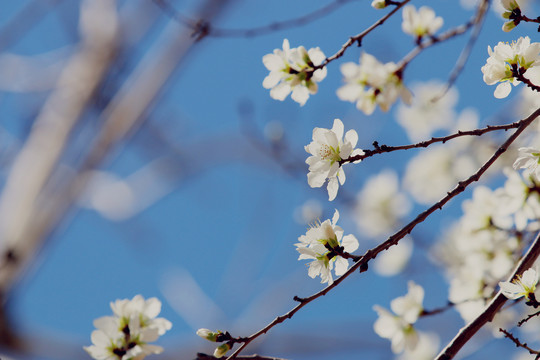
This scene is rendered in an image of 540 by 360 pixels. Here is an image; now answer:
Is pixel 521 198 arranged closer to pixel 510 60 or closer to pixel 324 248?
pixel 510 60

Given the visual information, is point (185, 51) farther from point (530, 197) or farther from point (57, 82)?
point (530, 197)

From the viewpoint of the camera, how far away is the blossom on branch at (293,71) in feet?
4.15

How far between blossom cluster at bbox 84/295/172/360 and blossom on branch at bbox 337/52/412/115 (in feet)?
2.51

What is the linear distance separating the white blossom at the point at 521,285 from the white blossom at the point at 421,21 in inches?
31.5

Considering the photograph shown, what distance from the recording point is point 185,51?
11.9ft

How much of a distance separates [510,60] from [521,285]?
0.41 m

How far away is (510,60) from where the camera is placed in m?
0.99

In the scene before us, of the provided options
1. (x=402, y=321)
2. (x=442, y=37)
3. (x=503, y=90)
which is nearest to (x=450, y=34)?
(x=442, y=37)

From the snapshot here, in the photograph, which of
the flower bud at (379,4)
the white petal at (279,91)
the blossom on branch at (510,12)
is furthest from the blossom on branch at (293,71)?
the blossom on branch at (510,12)

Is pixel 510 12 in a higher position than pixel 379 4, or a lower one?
lower

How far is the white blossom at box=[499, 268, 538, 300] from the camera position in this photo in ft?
3.01

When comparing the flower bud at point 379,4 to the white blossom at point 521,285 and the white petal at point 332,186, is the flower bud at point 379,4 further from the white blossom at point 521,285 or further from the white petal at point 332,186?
the white blossom at point 521,285

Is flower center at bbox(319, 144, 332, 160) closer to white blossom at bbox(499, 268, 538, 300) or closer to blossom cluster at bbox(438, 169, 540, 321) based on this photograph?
white blossom at bbox(499, 268, 538, 300)

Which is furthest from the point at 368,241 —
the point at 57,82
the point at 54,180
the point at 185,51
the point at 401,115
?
the point at 57,82
